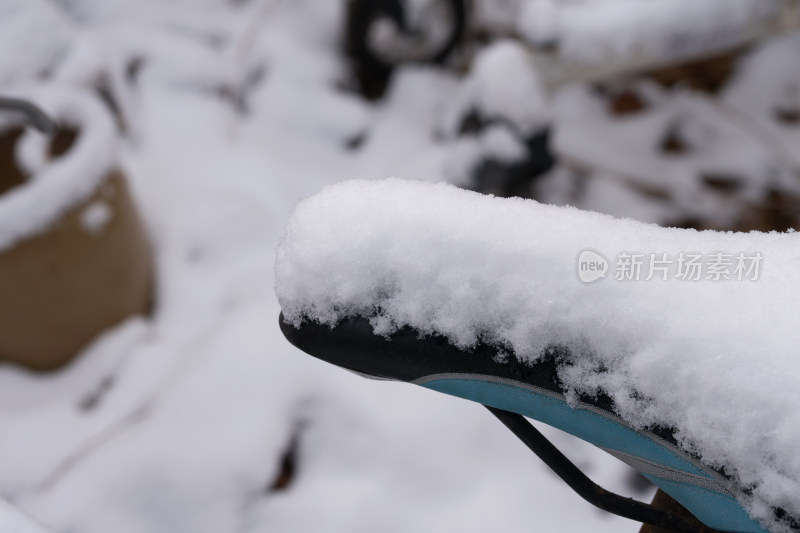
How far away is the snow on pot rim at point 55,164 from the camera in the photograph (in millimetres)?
958

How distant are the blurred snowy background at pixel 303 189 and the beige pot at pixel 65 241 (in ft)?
0.21

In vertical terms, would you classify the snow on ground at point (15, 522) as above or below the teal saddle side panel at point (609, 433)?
below

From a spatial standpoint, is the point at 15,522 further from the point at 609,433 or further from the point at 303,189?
the point at 303,189

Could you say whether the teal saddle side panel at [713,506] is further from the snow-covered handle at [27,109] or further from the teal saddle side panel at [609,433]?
the snow-covered handle at [27,109]

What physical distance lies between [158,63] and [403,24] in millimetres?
732

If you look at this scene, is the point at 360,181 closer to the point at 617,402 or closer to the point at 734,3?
the point at 617,402

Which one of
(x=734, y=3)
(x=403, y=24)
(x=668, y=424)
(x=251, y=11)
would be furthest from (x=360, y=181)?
(x=251, y=11)

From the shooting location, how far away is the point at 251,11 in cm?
198

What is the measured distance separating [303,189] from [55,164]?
1.81 ft

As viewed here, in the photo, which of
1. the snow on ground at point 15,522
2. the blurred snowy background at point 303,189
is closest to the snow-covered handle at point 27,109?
the blurred snowy background at point 303,189

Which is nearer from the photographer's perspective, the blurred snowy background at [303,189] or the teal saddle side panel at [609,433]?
the teal saddle side panel at [609,433]

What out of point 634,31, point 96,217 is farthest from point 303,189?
point 634,31

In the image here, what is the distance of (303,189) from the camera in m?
1.46

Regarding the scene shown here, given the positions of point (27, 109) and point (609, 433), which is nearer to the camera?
point (609, 433)
